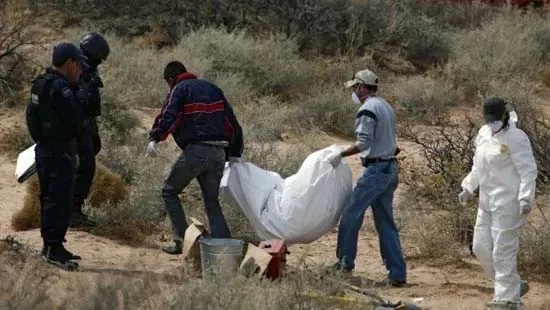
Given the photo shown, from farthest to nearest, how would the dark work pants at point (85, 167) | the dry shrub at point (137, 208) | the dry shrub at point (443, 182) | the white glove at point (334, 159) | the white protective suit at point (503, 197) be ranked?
1. the dry shrub at point (443, 182)
2. the dry shrub at point (137, 208)
3. the dark work pants at point (85, 167)
4. the white glove at point (334, 159)
5. the white protective suit at point (503, 197)

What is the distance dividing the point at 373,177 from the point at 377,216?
407 mm

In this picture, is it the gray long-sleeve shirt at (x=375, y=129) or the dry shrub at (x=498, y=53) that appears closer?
the gray long-sleeve shirt at (x=375, y=129)

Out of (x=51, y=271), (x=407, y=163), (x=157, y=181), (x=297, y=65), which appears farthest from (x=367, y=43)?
(x=51, y=271)

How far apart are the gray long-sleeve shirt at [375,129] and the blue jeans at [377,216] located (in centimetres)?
10

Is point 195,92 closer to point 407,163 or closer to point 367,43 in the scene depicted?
point 407,163

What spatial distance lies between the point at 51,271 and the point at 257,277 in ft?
4.86

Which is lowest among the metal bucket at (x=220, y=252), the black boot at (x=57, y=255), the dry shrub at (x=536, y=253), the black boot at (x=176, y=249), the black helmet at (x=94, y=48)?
the black boot at (x=176, y=249)

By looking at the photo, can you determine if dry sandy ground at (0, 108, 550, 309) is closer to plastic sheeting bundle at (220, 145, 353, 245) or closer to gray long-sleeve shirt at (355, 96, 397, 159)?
plastic sheeting bundle at (220, 145, 353, 245)

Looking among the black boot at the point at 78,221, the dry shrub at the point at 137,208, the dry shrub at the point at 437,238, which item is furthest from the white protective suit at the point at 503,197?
the black boot at the point at 78,221

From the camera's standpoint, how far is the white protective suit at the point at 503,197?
295 inches

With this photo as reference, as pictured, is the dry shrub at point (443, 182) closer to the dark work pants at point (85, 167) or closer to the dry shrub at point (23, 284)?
the dark work pants at point (85, 167)

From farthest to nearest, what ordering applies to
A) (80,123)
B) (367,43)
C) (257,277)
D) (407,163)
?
(367,43) → (407,163) → (80,123) → (257,277)

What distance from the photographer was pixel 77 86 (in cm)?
822

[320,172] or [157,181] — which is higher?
[320,172]
